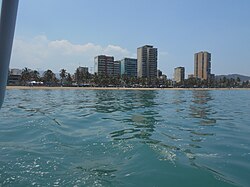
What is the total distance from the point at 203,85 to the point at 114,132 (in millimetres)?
191673

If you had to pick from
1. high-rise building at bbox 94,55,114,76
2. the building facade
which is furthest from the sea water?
high-rise building at bbox 94,55,114,76

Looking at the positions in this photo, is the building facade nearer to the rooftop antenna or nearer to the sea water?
the sea water

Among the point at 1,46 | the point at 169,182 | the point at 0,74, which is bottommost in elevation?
the point at 169,182

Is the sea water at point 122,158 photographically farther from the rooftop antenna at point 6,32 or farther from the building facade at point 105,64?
the building facade at point 105,64

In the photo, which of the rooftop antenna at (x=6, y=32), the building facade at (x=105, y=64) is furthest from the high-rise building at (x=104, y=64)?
the rooftop antenna at (x=6, y=32)

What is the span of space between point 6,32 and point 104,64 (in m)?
192

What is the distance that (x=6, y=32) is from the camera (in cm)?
163

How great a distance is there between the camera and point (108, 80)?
142375 millimetres

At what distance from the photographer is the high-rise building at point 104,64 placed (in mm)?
189125

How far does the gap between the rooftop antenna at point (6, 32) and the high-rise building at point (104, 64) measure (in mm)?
186016

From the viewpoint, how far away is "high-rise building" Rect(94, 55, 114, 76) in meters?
189

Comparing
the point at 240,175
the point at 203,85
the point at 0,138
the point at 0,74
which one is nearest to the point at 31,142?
the point at 0,138

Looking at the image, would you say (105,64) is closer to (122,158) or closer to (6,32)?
(122,158)

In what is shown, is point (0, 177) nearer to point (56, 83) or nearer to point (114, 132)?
point (114, 132)
